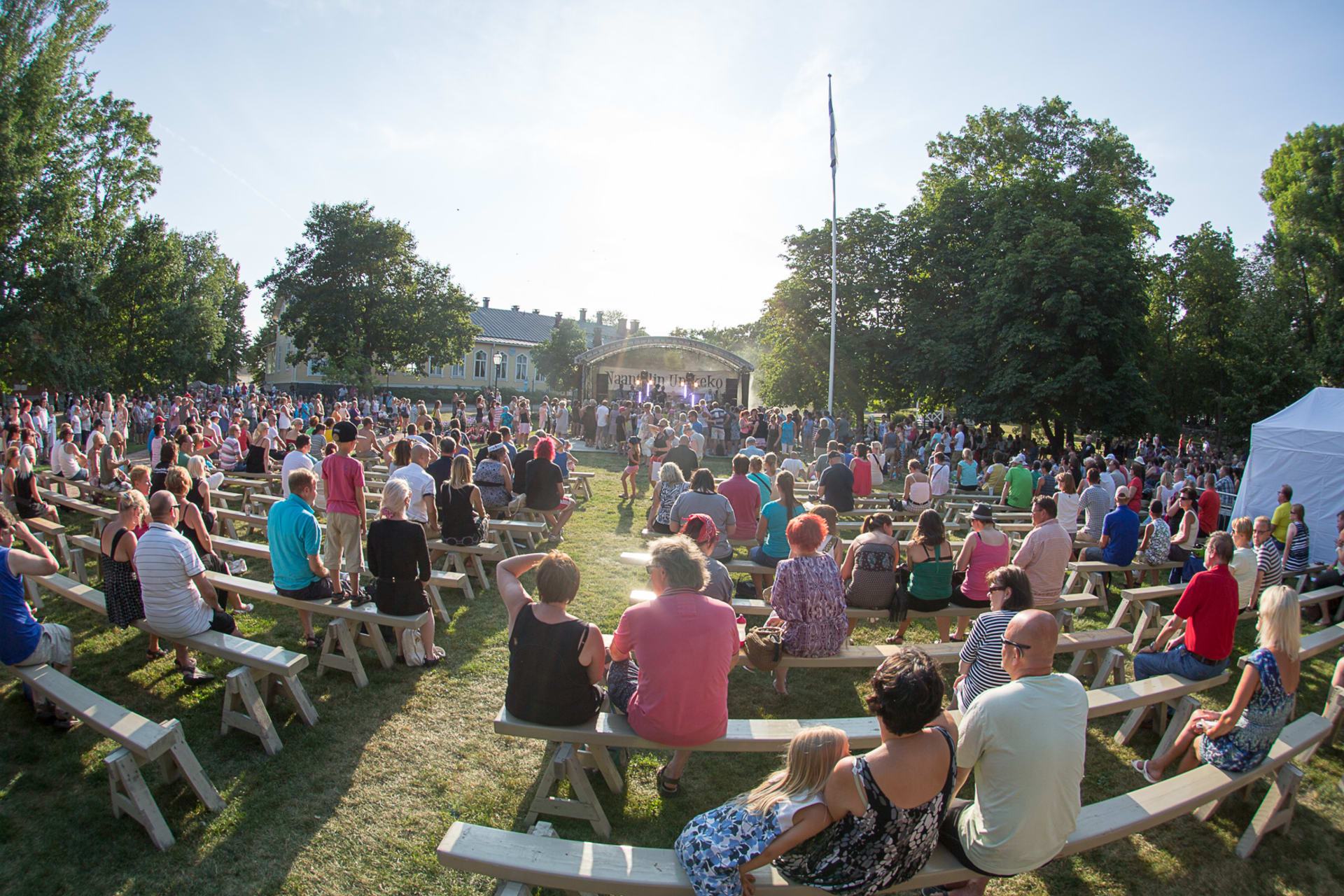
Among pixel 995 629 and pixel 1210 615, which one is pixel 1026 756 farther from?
pixel 1210 615

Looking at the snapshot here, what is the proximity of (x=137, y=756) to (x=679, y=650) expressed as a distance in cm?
270

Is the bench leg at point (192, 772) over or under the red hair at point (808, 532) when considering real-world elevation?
under

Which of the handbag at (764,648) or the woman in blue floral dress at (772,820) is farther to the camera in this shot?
the handbag at (764,648)

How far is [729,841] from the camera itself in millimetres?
2312

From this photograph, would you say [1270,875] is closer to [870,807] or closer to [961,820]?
[961,820]

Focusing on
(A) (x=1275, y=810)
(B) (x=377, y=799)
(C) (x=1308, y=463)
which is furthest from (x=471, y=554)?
(C) (x=1308, y=463)

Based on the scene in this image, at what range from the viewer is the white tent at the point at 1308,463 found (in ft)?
33.9

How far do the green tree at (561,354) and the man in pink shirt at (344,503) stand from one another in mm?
41035

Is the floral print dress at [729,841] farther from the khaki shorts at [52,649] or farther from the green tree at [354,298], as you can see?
the green tree at [354,298]

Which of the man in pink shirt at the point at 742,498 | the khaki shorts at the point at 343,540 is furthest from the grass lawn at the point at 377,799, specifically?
the man in pink shirt at the point at 742,498

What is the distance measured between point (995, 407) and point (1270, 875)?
18.5 meters

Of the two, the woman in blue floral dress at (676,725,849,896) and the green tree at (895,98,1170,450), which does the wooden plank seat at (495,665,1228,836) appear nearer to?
the woman in blue floral dress at (676,725,849,896)

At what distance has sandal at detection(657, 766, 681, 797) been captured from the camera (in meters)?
3.68

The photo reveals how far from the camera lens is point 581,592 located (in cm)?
698
